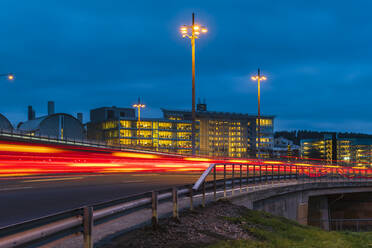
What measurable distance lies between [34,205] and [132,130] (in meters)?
141

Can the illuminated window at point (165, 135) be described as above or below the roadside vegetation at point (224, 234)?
above

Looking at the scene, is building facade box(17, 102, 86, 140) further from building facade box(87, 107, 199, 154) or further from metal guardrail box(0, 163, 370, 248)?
metal guardrail box(0, 163, 370, 248)

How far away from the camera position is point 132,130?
152m

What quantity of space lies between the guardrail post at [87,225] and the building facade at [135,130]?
142557 millimetres

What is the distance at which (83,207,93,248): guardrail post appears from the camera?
5961 mm

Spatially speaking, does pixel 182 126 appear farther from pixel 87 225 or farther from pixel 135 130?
pixel 87 225

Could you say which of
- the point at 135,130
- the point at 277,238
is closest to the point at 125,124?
the point at 135,130

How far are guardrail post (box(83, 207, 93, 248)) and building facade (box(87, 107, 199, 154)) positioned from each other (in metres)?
143

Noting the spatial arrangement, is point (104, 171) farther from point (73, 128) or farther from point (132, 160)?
point (73, 128)

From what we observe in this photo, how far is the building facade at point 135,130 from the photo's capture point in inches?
5950

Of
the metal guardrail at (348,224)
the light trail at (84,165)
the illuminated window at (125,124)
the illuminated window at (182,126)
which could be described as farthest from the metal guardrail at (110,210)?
the illuminated window at (182,126)

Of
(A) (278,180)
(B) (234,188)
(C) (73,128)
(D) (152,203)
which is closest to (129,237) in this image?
(D) (152,203)

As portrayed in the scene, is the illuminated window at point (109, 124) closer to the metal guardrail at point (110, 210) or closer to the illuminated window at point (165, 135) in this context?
the illuminated window at point (165, 135)

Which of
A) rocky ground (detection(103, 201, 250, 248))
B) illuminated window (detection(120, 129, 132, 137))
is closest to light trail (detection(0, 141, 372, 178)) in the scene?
rocky ground (detection(103, 201, 250, 248))
